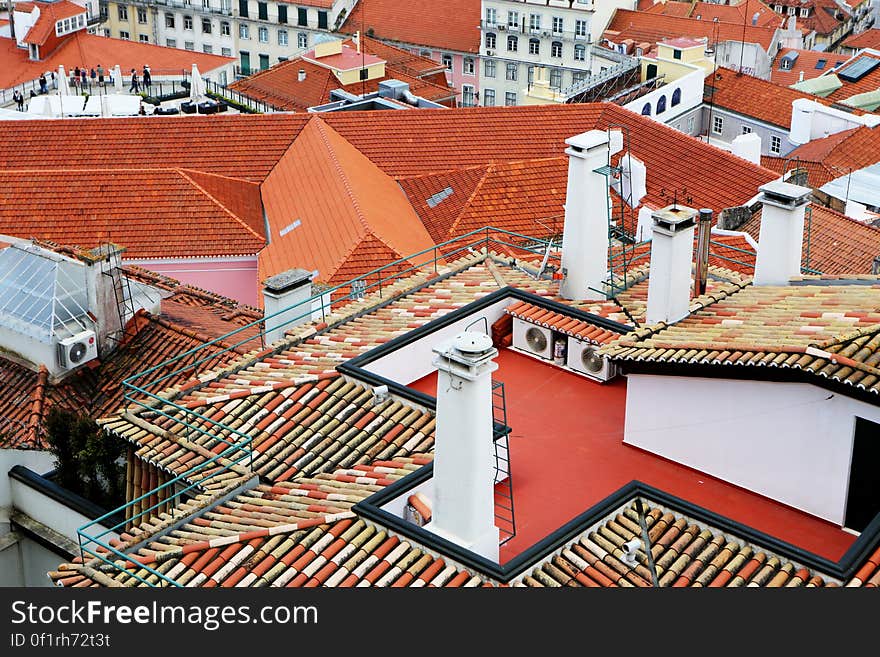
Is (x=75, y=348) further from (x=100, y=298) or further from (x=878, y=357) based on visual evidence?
(x=878, y=357)

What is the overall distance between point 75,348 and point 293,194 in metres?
15.7

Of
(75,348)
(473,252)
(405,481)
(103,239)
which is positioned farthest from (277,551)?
(103,239)

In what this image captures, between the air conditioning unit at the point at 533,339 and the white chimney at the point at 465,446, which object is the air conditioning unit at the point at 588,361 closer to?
the air conditioning unit at the point at 533,339

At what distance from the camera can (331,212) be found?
134 feet

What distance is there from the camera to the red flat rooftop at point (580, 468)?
17625 millimetres

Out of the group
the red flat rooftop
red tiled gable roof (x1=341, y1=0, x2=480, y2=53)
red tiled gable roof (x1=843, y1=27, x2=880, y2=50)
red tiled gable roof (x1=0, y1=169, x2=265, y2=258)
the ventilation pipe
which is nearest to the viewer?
the red flat rooftop

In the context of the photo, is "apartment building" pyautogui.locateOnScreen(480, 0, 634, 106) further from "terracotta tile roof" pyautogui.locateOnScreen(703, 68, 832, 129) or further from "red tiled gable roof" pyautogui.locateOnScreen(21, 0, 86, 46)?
"red tiled gable roof" pyautogui.locateOnScreen(21, 0, 86, 46)

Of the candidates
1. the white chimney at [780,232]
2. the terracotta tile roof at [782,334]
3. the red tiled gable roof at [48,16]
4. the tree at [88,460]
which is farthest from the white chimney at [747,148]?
the red tiled gable roof at [48,16]

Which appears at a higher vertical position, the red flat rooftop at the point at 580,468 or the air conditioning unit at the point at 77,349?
the red flat rooftop at the point at 580,468

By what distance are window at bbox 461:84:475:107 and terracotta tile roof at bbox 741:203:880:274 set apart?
5231 centimetres

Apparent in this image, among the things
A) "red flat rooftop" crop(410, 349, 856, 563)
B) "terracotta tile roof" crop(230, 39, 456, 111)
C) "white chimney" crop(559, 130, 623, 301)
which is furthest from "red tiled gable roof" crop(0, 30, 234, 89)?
"red flat rooftop" crop(410, 349, 856, 563)

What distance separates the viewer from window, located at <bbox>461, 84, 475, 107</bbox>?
90.1 m

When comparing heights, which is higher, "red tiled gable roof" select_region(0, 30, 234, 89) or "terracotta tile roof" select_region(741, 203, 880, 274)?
"terracotta tile roof" select_region(741, 203, 880, 274)

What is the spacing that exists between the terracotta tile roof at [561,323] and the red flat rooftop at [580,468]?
69cm
